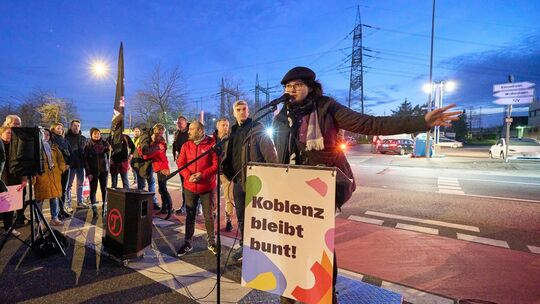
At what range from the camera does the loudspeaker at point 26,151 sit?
4.07m

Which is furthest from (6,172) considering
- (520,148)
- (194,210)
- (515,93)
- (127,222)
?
(520,148)

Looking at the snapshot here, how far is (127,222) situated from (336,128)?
2.81m

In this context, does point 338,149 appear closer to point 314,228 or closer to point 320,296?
point 314,228

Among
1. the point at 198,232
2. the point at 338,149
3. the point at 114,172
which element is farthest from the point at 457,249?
the point at 114,172

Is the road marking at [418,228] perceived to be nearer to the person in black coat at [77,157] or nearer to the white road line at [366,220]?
the white road line at [366,220]

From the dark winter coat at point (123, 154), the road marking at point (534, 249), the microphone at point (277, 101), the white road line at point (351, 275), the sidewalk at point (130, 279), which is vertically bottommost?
the sidewalk at point (130, 279)

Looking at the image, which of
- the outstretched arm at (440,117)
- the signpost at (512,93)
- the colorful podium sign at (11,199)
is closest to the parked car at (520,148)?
the signpost at (512,93)

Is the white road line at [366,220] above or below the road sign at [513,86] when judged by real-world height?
below

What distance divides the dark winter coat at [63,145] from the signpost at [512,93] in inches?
826

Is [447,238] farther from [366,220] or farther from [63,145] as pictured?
[63,145]

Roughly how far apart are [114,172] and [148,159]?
97cm

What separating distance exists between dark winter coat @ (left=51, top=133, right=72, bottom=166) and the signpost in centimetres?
2099

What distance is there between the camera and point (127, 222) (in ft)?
12.3

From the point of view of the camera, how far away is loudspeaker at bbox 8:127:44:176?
13.3 ft
